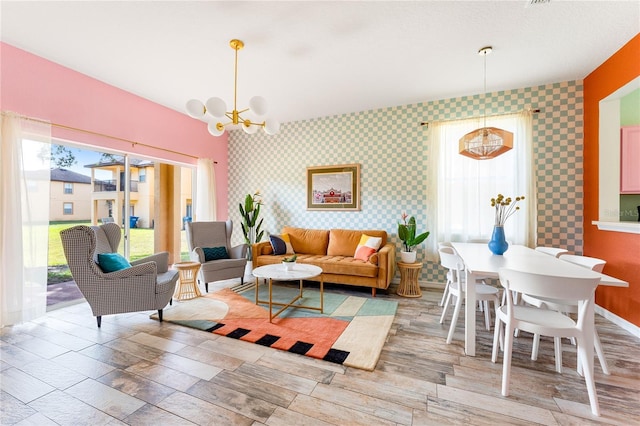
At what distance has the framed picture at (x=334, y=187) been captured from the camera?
461 cm

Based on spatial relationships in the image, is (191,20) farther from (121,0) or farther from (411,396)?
(411,396)

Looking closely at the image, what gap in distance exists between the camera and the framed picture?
4.61 metres

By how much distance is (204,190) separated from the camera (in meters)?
5.00

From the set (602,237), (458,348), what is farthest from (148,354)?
(602,237)

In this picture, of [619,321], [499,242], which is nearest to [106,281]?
[499,242]

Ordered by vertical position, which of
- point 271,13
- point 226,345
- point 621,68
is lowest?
point 226,345

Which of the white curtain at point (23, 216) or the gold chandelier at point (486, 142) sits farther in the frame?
the white curtain at point (23, 216)

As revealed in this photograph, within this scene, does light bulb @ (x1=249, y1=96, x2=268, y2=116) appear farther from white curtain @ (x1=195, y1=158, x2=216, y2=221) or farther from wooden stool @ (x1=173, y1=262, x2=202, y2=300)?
white curtain @ (x1=195, y1=158, x2=216, y2=221)

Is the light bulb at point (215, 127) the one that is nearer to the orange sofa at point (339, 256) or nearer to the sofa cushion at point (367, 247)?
the orange sofa at point (339, 256)

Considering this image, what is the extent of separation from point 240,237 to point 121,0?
165 inches

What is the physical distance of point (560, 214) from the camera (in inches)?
139

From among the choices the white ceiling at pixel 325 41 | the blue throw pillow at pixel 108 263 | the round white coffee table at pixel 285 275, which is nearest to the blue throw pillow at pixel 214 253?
the round white coffee table at pixel 285 275

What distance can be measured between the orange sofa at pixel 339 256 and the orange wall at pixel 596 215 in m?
2.36

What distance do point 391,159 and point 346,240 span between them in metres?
1.55
